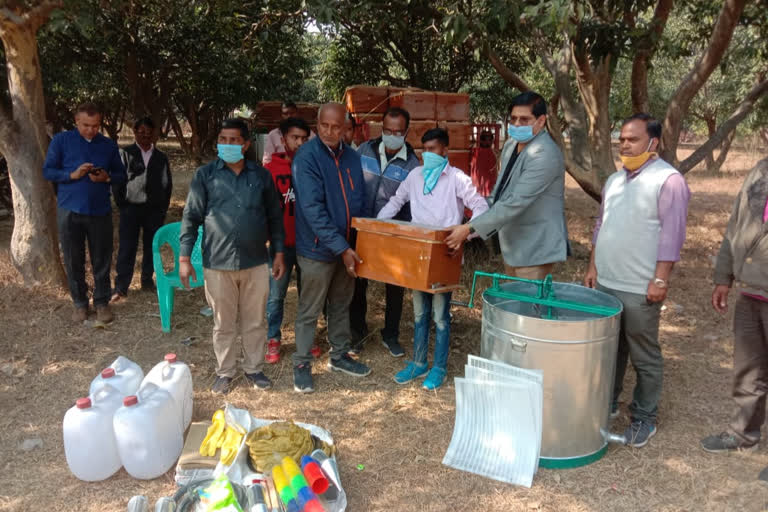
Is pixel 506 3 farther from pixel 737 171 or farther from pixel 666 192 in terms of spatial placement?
pixel 737 171

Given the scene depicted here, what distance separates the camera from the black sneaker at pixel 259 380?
164 inches

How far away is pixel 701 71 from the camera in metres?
5.94

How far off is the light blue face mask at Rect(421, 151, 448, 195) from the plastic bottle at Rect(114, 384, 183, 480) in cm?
222

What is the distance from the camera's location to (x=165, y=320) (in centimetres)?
518

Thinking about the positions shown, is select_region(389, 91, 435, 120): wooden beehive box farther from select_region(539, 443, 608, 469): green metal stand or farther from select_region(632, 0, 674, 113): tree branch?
select_region(539, 443, 608, 469): green metal stand

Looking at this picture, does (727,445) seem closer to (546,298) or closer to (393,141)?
(546,298)

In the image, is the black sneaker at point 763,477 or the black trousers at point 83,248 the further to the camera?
the black trousers at point 83,248

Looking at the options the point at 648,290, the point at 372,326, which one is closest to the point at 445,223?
the point at 648,290

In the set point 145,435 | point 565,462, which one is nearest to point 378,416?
point 565,462

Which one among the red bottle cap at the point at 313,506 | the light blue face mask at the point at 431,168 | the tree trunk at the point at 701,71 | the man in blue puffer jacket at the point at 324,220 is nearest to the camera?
the red bottle cap at the point at 313,506

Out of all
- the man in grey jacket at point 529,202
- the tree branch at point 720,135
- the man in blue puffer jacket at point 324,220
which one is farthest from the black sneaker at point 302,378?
the tree branch at point 720,135

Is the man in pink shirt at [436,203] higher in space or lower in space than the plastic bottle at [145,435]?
higher

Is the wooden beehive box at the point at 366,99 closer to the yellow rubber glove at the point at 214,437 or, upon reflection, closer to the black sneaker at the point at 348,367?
the black sneaker at the point at 348,367

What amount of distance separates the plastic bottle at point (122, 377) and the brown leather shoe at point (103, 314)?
5.73 feet
